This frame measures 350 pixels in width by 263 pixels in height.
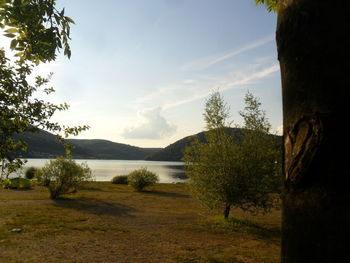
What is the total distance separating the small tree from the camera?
1570 cm

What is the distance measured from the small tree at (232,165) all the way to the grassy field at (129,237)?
6.22ft

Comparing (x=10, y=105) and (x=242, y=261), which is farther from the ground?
(x=10, y=105)

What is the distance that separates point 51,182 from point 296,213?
32373 millimetres

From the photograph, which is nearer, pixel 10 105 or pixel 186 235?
pixel 10 105

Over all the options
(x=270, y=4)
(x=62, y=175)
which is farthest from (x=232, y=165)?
(x=62, y=175)

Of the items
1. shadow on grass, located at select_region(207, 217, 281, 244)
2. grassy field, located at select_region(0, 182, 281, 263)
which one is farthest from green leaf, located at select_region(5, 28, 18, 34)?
shadow on grass, located at select_region(207, 217, 281, 244)

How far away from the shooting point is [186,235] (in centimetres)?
1373

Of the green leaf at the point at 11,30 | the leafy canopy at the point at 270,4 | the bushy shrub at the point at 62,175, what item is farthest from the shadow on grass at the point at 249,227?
the bushy shrub at the point at 62,175

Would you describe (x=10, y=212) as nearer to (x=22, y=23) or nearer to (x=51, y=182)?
(x=51, y=182)

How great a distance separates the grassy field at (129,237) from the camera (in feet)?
33.4

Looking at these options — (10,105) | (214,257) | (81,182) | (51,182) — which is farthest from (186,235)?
(51,182)

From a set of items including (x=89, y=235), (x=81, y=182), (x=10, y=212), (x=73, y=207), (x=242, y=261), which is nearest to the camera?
(x=242, y=261)

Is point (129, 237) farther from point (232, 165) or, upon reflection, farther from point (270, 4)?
point (270, 4)

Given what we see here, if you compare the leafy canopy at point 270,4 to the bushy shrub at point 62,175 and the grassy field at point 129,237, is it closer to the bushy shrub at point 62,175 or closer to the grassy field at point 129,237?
the grassy field at point 129,237
